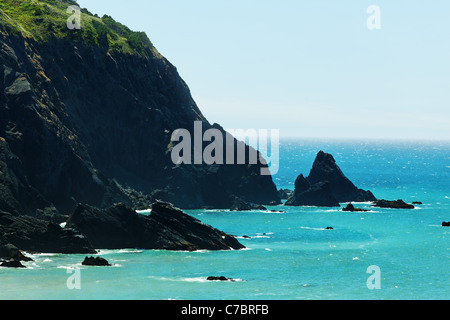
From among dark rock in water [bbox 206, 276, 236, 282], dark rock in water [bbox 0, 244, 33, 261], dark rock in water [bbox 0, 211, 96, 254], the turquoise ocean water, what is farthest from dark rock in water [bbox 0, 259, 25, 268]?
dark rock in water [bbox 206, 276, 236, 282]

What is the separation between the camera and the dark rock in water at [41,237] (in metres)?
105

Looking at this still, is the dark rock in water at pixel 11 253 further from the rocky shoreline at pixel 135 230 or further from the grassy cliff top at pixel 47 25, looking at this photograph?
the grassy cliff top at pixel 47 25

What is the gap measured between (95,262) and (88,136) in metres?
79.2

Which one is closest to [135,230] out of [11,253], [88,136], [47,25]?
[11,253]

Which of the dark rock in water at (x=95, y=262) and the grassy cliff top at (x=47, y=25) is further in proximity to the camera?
the grassy cliff top at (x=47, y=25)

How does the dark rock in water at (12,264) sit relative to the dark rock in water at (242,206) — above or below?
below

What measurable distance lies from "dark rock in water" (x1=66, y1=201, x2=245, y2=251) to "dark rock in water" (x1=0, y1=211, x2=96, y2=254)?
194 inches

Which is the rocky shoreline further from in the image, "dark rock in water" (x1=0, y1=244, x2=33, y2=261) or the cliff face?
the cliff face

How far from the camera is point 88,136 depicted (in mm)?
172875

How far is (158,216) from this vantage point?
11381 centimetres

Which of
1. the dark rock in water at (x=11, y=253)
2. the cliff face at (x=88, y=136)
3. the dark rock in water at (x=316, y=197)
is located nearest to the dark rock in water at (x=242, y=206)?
the cliff face at (x=88, y=136)

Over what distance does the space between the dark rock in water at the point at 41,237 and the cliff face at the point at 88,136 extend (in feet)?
44.9

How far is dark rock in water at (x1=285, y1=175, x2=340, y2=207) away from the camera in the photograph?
19388 centimetres
